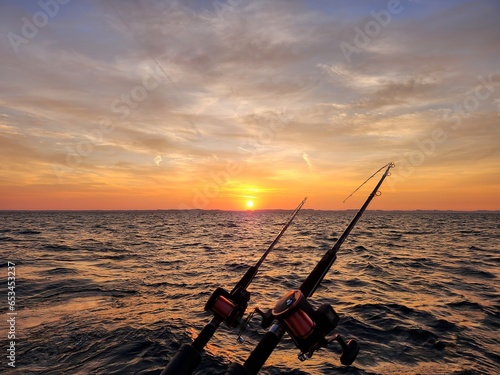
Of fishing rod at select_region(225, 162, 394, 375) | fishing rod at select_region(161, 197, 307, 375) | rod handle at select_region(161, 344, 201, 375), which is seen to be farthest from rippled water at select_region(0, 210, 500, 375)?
fishing rod at select_region(225, 162, 394, 375)

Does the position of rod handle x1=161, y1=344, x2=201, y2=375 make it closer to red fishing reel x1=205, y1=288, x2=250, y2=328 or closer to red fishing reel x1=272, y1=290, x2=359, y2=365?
red fishing reel x1=205, y1=288, x2=250, y2=328

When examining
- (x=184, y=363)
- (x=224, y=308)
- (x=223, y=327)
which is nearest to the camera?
(x=184, y=363)

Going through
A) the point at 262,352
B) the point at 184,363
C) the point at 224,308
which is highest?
the point at 224,308

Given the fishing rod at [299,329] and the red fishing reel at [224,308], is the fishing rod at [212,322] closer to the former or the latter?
the red fishing reel at [224,308]

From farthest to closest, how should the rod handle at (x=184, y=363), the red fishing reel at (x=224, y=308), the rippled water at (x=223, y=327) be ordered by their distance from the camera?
1. the rippled water at (x=223, y=327)
2. the red fishing reel at (x=224, y=308)
3. the rod handle at (x=184, y=363)

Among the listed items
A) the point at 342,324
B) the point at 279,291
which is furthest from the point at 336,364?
the point at 279,291

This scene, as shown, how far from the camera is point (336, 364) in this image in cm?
676

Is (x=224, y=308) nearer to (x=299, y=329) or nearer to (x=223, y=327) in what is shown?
(x=299, y=329)

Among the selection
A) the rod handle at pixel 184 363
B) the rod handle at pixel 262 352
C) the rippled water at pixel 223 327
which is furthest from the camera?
the rippled water at pixel 223 327

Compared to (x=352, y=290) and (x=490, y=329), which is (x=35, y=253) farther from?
(x=490, y=329)

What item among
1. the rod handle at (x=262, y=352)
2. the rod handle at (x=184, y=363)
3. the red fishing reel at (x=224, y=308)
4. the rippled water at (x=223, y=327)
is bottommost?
the rippled water at (x=223, y=327)

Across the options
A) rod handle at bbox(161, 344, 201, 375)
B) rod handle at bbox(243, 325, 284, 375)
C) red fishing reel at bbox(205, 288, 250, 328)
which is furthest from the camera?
red fishing reel at bbox(205, 288, 250, 328)

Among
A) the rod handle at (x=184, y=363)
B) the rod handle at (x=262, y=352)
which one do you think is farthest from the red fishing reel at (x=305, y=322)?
the rod handle at (x=184, y=363)

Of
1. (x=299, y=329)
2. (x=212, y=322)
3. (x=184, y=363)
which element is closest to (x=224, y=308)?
(x=212, y=322)
